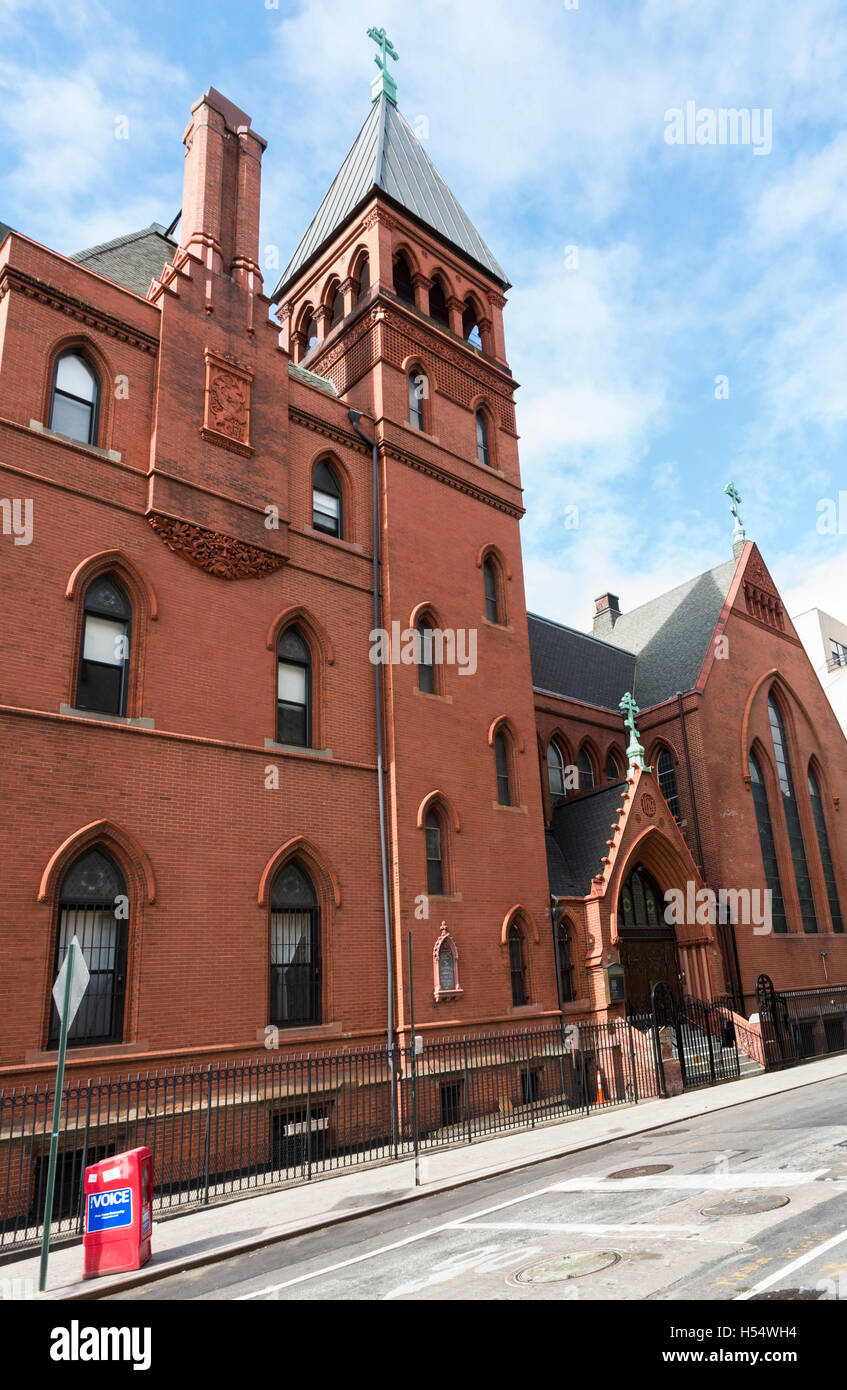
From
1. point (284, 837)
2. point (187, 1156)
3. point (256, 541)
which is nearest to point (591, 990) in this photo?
point (284, 837)

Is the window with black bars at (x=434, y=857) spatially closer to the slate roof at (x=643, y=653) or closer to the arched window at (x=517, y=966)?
the arched window at (x=517, y=966)

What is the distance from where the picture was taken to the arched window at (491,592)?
22.9m

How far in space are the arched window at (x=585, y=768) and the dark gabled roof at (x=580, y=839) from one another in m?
3.01

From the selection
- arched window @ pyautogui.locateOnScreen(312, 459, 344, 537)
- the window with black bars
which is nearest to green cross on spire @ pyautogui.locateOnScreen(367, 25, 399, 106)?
arched window @ pyautogui.locateOnScreen(312, 459, 344, 537)

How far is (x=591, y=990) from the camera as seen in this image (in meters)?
21.2

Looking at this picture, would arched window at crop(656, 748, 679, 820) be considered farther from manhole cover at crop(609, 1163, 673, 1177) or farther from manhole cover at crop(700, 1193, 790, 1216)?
manhole cover at crop(700, 1193, 790, 1216)

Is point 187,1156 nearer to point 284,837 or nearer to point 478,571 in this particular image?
point 284,837

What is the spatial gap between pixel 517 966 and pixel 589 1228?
11628 millimetres

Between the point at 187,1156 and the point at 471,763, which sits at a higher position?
the point at 471,763

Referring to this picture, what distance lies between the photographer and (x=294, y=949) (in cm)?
1622

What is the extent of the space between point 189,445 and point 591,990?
48.7ft

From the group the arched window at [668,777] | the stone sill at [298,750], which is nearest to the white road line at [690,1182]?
the stone sill at [298,750]

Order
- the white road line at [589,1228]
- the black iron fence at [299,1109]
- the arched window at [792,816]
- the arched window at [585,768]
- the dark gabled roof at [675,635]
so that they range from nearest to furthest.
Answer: the white road line at [589,1228] < the black iron fence at [299,1109] < the arched window at [585,768] < the arched window at [792,816] < the dark gabled roof at [675,635]

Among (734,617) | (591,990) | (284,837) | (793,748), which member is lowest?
(591,990)
